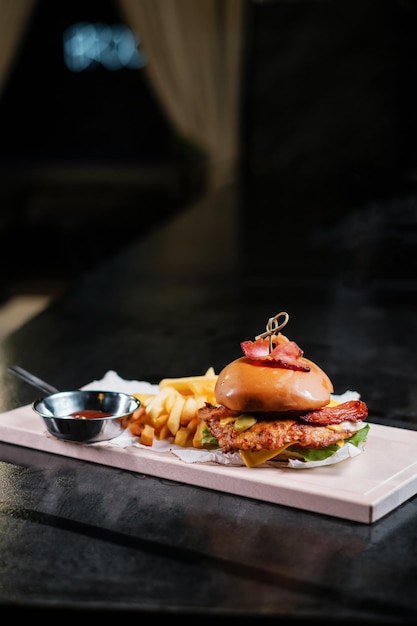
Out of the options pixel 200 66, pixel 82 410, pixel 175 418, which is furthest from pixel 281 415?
pixel 200 66

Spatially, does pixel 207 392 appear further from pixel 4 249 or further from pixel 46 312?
pixel 4 249

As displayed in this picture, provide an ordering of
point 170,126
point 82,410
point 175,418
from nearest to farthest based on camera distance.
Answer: point 175,418 → point 82,410 → point 170,126

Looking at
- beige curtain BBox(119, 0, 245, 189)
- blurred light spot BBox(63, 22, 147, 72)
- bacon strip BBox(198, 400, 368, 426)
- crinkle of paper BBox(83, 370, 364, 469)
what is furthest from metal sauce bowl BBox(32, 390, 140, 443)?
blurred light spot BBox(63, 22, 147, 72)

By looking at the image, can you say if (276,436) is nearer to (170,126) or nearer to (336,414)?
(336,414)

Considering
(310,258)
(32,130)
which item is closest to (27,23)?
(32,130)

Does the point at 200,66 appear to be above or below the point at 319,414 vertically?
above

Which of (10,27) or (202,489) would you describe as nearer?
(202,489)

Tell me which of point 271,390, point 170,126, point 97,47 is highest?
point 97,47

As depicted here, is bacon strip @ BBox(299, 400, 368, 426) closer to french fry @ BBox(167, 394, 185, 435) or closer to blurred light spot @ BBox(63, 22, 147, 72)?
french fry @ BBox(167, 394, 185, 435)

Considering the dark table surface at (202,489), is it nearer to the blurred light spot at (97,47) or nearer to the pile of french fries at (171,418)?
the pile of french fries at (171,418)
